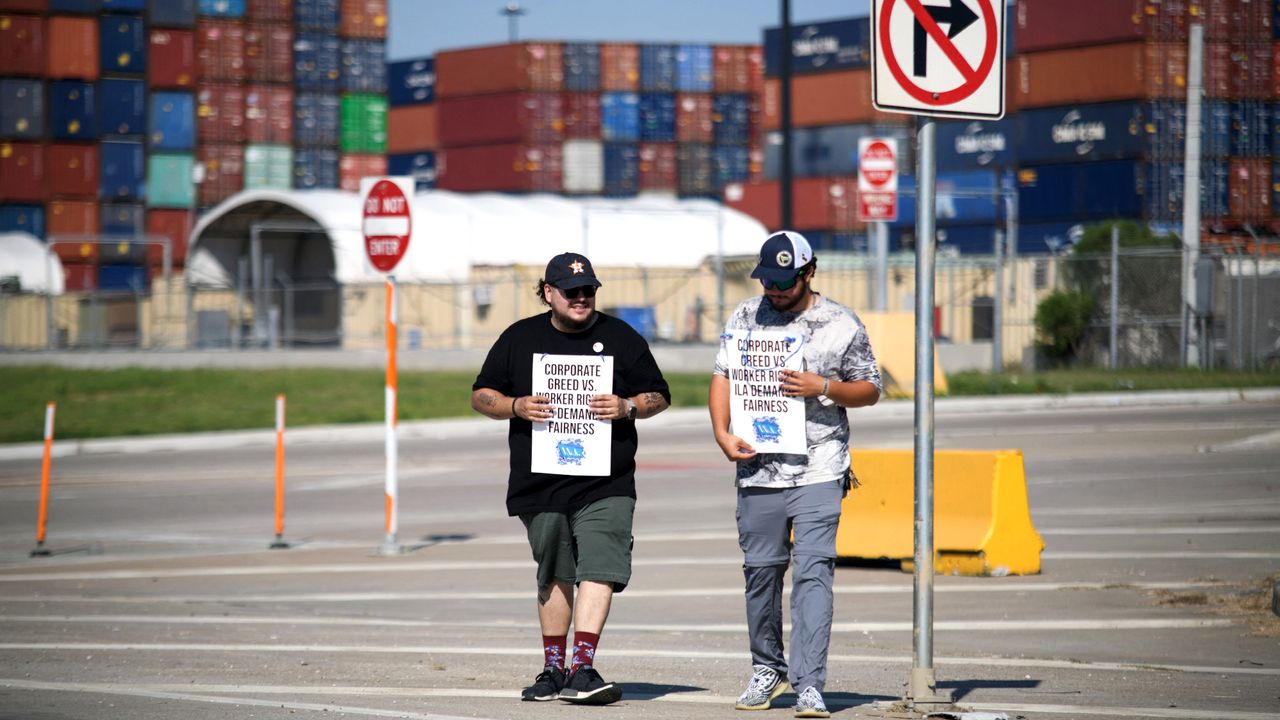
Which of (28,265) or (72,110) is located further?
(72,110)

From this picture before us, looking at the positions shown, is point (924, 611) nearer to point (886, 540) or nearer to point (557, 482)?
point (557, 482)

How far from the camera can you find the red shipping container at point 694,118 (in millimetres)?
75188

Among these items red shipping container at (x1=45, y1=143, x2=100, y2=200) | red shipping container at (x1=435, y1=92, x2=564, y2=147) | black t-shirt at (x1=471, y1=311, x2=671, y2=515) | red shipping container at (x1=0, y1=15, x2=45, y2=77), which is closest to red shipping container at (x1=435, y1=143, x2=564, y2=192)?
red shipping container at (x1=435, y1=92, x2=564, y2=147)

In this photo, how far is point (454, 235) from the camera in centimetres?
5181

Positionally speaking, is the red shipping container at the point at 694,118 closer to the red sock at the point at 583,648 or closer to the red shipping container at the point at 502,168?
the red shipping container at the point at 502,168

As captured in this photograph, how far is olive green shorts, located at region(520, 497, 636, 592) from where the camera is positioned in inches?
278

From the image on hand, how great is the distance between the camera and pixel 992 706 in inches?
271

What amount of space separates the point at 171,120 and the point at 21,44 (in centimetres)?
598

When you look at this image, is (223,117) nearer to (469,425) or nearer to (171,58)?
(171,58)

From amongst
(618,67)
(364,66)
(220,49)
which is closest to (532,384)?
(220,49)

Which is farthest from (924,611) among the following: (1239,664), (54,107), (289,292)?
(54,107)

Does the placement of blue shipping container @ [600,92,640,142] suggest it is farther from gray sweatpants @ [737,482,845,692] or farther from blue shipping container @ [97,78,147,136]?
gray sweatpants @ [737,482,845,692]

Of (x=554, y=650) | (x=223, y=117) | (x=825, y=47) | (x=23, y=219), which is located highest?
(x=825, y=47)

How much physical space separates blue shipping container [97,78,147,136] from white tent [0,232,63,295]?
7213mm
